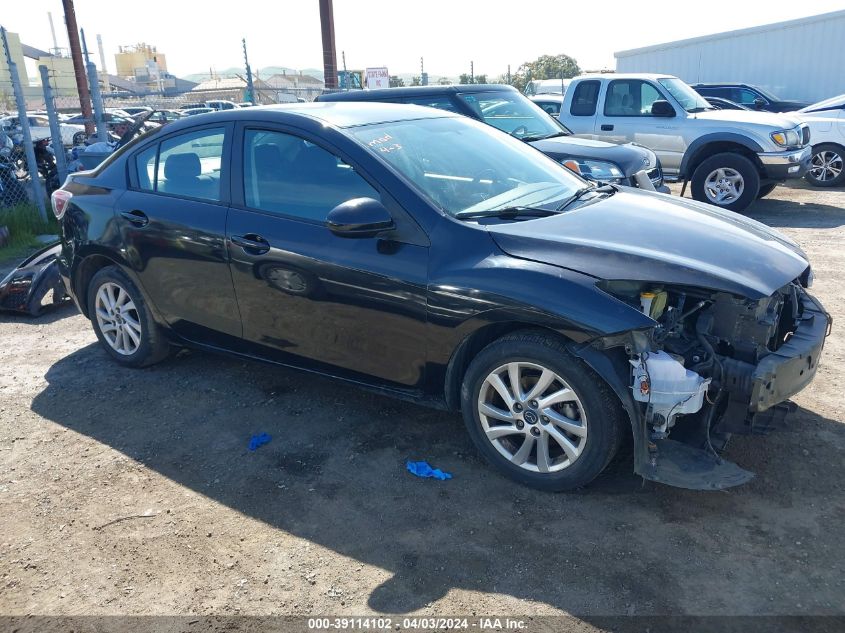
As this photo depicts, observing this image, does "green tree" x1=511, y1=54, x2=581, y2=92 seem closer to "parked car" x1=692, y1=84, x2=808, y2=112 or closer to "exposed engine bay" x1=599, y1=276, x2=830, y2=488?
"parked car" x1=692, y1=84, x2=808, y2=112

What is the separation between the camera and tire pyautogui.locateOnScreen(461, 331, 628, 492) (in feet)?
10.4

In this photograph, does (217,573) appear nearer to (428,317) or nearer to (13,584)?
(13,584)

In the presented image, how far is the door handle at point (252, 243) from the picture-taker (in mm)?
3963

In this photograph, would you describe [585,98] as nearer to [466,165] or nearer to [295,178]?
[466,165]

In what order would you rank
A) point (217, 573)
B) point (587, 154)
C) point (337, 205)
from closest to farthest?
point (217, 573) → point (337, 205) → point (587, 154)

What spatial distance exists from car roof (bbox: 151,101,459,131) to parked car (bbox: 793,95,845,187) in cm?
977

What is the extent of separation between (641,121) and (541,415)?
8.60 m

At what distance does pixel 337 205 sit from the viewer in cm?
375

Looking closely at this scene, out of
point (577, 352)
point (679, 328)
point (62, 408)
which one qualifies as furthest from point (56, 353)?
point (679, 328)

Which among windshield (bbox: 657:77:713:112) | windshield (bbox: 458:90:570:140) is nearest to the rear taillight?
windshield (bbox: 458:90:570:140)

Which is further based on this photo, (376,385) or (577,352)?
(376,385)

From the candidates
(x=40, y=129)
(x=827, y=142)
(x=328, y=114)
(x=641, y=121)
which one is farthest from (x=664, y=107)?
(x=40, y=129)

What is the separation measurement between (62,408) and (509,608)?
328cm

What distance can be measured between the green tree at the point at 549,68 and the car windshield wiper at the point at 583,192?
152ft
